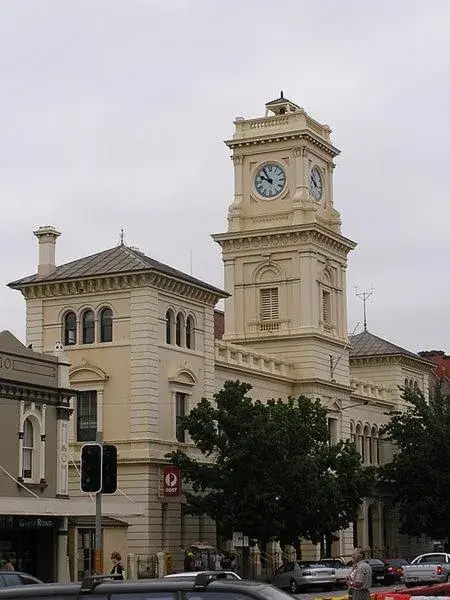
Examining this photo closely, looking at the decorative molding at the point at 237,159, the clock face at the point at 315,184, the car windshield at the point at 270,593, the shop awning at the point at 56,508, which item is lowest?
the car windshield at the point at 270,593

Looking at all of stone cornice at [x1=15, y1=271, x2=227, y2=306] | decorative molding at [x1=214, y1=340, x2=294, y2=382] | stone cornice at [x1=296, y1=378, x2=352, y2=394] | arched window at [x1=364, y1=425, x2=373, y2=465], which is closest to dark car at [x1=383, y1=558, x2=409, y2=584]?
decorative molding at [x1=214, y1=340, x2=294, y2=382]

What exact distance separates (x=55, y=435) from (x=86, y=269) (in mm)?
12100

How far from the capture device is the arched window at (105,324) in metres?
54.9

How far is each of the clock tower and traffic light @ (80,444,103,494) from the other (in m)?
48.9

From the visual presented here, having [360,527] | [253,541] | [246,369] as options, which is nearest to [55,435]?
[253,541]

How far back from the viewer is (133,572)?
49688mm

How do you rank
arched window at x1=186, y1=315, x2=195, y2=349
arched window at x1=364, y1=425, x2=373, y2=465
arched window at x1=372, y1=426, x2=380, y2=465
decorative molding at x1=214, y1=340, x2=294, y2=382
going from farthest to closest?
1. arched window at x1=372, y1=426, x2=380, y2=465
2. arched window at x1=364, y1=425, x2=373, y2=465
3. decorative molding at x1=214, y1=340, x2=294, y2=382
4. arched window at x1=186, y1=315, x2=195, y2=349

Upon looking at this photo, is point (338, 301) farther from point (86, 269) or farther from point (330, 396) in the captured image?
point (86, 269)

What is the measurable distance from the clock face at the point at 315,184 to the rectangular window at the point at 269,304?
580 cm

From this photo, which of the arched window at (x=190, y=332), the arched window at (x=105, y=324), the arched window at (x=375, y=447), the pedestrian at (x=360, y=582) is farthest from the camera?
the arched window at (x=375, y=447)

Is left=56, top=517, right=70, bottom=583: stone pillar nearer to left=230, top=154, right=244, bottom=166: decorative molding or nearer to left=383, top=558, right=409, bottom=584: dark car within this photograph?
left=383, top=558, right=409, bottom=584: dark car

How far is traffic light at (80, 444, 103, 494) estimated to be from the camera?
709 inches

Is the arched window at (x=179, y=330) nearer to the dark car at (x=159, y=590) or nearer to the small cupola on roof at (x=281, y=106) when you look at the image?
the small cupola on roof at (x=281, y=106)

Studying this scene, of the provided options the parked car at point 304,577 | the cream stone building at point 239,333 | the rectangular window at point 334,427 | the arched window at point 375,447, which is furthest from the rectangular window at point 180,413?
the arched window at point 375,447
